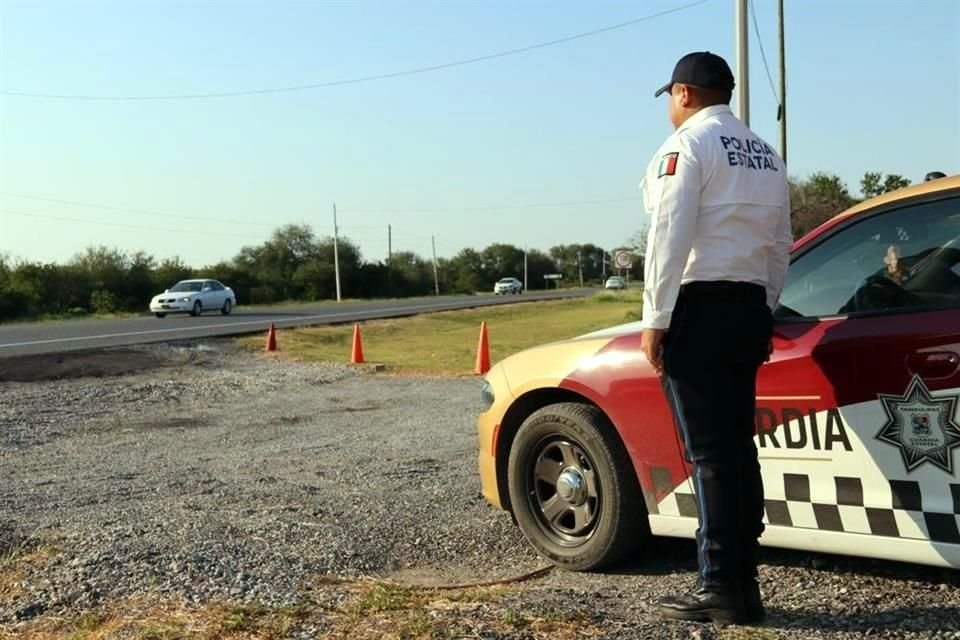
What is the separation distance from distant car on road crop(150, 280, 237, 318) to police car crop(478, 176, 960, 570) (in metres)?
31.5

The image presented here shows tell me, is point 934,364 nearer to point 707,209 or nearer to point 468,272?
point 707,209

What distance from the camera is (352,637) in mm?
3207

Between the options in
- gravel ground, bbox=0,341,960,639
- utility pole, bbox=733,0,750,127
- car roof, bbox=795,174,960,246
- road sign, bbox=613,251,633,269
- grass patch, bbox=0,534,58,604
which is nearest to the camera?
gravel ground, bbox=0,341,960,639

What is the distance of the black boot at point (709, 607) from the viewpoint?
321 centimetres

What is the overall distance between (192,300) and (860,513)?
32970 mm

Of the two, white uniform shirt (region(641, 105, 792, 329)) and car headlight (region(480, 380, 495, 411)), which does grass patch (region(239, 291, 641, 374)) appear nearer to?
car headlight (region(480, 380, 495, 411))

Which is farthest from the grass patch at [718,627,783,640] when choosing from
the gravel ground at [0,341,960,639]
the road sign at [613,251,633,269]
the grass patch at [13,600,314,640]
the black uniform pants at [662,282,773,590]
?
the road sign at [613,251,633,269]

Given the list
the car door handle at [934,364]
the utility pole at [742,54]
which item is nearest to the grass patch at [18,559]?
the car door handle at [934,364]

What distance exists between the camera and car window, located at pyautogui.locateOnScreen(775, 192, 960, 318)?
3.57 m

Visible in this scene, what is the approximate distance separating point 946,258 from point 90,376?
543 inches

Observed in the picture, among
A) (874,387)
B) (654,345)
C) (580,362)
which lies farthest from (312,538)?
(874,387)

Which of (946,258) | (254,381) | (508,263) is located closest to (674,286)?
(946,258)

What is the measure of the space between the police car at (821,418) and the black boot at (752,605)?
0.47m

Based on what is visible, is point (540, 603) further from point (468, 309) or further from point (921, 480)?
point (468, 309)
